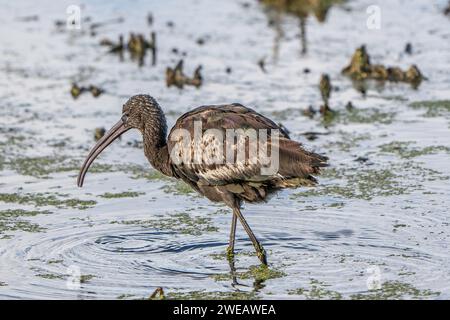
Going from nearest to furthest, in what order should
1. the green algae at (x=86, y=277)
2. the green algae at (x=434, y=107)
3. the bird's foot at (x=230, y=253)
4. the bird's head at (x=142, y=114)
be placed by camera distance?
1. the green algae at (x=86, y=277)
2. the bird's foot at (x=230, y=253)
3. the bird's head at (x=142, y=114)
4. the green algae at (x=434, y=107)

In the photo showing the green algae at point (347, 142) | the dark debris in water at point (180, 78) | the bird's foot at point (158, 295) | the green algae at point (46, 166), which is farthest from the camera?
the dark debris in water at point (180, 78)

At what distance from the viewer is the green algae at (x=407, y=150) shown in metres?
11.9

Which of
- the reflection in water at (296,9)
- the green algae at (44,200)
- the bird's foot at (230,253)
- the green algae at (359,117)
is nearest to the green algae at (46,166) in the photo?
the green algae at (44,200)

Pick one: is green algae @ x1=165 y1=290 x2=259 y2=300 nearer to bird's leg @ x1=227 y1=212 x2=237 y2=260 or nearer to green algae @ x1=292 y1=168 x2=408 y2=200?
bird's leg @ x1=227 y1=212 x2=237 y2=260

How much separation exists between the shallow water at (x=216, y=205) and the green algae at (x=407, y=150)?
4 centimetres

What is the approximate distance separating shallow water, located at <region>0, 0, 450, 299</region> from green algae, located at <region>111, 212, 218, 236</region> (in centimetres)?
2

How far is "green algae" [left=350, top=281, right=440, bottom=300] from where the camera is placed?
8234 mm

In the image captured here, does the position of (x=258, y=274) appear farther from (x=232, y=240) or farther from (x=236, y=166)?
(x=236, y=166)

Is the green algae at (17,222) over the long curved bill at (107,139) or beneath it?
beneath

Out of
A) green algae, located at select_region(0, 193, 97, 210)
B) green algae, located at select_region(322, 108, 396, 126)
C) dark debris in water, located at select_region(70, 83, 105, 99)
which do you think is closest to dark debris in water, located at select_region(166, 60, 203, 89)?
dark debris in water, located at select_region(70, 83, 105, 99)

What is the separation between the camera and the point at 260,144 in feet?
29.8

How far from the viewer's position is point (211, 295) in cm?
845

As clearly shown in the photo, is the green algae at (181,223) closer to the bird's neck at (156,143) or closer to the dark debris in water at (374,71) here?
the bird's neck at (156,143)
